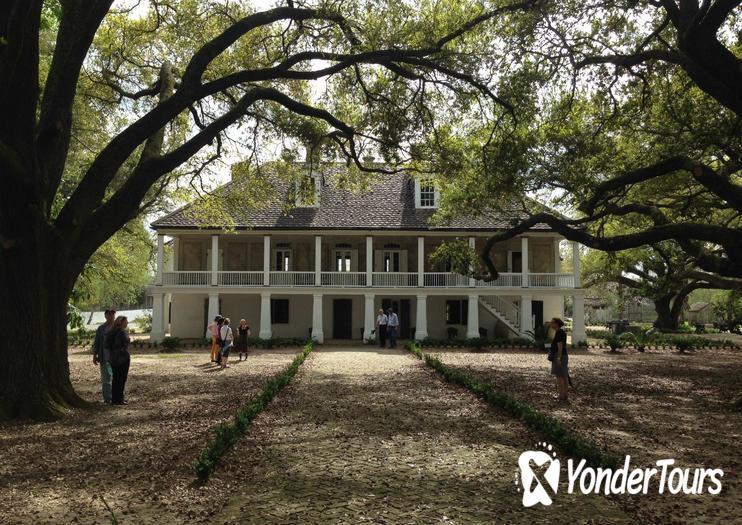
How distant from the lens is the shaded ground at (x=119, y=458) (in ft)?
18.9

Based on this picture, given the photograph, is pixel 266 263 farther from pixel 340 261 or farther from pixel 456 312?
pixel 456 312

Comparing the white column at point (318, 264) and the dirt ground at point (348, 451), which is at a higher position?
the white column at point (318, 264)

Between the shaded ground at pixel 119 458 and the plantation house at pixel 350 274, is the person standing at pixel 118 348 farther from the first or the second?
the plantation house at pixel 350 274

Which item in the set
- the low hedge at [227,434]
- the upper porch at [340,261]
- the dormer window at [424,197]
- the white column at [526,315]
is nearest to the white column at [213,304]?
the upper porch at [340,261]

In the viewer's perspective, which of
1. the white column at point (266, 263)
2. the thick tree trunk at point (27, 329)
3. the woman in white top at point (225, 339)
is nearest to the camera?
the thick tree trunk at point (27, 329)

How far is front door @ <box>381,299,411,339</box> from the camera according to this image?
32531 mm

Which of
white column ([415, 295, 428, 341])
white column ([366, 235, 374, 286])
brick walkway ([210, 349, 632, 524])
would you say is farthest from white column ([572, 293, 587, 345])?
brick walkway ([210, 349, 632, 524])

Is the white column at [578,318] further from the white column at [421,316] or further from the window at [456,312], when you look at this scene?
the white column at [421,316]

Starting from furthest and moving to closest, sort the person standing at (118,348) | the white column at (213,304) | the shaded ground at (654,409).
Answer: the white column at (213,304)
the person standing at (118,348)
the shaded ground at (654,409)

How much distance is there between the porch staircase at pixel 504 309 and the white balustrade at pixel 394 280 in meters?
4.10

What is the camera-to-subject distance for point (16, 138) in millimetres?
10023

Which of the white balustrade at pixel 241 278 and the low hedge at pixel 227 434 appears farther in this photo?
the white balustrade at pixel 241 278

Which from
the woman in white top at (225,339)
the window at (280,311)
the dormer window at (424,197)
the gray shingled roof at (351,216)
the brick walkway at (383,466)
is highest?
the dormer window at (424,197)

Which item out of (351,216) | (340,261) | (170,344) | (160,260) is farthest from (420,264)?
(160,260)
